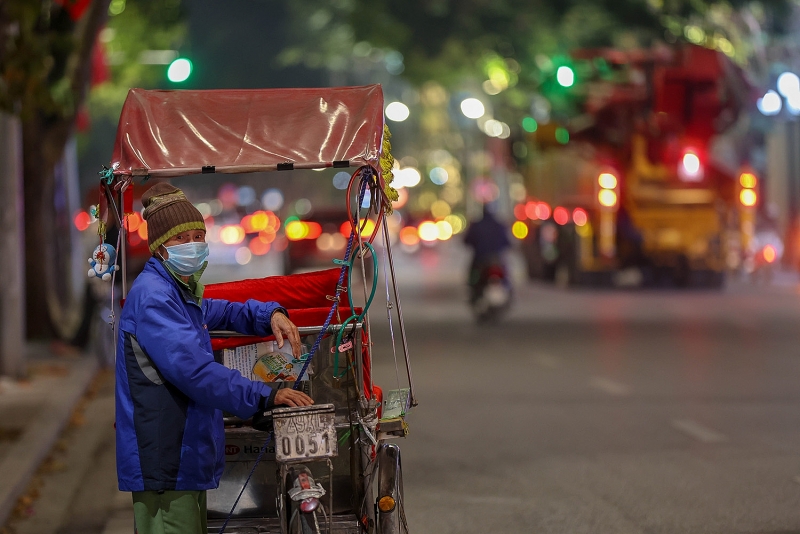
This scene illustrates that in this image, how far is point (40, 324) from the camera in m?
19.3

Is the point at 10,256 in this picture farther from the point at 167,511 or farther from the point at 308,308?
the point at 167,511

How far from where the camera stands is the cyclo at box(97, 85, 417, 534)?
219 inches

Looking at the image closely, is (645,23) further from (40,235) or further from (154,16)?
(40,235)

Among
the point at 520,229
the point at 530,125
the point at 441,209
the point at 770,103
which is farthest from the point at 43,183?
A: the point at 441,209

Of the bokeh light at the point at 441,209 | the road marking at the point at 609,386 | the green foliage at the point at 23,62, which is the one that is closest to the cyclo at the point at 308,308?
the green foliage at the point at 23,62

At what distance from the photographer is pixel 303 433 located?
510cm

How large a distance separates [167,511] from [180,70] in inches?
654

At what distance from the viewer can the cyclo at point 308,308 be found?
557cm

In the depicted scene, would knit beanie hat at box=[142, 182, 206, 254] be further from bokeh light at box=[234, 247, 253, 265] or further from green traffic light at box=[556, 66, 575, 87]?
bokeh light at box=[234, 247, 253, 265]

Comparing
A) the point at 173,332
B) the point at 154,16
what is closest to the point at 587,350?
the point at 154,16

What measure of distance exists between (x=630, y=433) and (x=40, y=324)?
431 inches

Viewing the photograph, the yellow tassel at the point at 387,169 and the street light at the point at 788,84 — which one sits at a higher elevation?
the street light at the point at 788,84

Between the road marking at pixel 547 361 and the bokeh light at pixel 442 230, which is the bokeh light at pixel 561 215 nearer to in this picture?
the road marking at pixel 547 361

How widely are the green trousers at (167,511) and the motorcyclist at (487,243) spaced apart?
54.6ft
